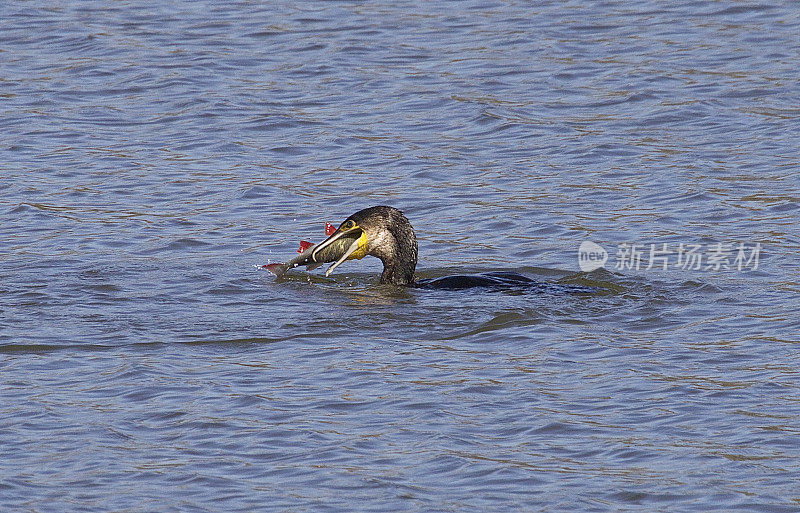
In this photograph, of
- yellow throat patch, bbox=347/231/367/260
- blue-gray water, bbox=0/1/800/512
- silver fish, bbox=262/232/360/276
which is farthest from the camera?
yellow throat patch, bbox=347/231/367/260

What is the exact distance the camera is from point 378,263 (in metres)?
11.1

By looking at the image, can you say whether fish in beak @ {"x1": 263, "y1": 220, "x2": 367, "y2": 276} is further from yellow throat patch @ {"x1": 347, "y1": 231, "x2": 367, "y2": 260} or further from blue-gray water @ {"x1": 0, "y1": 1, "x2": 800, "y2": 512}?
blue-gray water @ {"x1": 0, "y1": 1, "x2": 800, "y2": 512}

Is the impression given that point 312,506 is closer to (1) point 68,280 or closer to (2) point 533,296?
(2) point 533,296

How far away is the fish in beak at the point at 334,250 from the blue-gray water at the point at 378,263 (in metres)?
0.20

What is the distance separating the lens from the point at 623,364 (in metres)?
7.63

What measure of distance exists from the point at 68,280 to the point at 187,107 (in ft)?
17.2

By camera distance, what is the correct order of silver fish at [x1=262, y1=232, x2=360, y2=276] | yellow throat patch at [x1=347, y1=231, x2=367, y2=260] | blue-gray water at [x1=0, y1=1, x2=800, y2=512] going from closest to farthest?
1. blue-gray water at [x1=0, y1=1, x2=800, y2=512]
2. silver fish at [x1=262, y1=232, x2=360, y2=276]
3. yellow throat patch at [x1=347, y1=231, x2=367, y2=260]

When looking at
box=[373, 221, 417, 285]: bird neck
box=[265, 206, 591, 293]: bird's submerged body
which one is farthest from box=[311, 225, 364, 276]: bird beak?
box=[373, 221, 417, 285]: bird neck

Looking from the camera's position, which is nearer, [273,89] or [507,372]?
[507,372]

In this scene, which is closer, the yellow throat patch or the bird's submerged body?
the bird's submerged body

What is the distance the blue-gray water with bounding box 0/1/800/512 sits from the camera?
6305 mm

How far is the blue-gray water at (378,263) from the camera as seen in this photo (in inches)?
248

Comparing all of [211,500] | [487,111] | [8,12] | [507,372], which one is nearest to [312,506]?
[211,500]

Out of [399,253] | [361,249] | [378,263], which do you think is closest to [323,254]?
[361,249]
